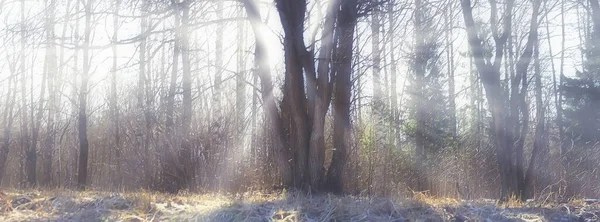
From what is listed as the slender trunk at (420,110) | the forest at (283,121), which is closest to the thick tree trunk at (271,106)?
the forest at (283,121)

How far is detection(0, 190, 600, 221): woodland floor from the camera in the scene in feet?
19.0

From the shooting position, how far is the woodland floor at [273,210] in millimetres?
5801

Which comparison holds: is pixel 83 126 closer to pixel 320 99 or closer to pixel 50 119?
pixel 50 119

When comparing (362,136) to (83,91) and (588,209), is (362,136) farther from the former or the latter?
(83,91)

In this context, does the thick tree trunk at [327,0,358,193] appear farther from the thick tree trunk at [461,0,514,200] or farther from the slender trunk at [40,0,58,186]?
the slender trunk at [40,0,58,186]

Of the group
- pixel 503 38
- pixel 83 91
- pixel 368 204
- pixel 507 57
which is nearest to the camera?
pixel 368 204

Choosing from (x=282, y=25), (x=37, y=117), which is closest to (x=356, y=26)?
(x=282, y=25)

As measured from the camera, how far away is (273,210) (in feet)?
19.7

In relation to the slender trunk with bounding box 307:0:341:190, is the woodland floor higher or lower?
lower

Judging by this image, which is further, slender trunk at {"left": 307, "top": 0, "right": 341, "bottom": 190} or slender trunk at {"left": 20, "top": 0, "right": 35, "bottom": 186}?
slender trunk at {"left": 20, "top": 0, "right": 35, "bottom": 186}

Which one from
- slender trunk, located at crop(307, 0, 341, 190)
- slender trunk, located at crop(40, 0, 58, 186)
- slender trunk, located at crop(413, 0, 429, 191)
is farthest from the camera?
slender trunk, located at crop(413, 0, 429, 191)

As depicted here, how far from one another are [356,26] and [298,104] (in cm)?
159

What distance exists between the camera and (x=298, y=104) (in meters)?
8.49

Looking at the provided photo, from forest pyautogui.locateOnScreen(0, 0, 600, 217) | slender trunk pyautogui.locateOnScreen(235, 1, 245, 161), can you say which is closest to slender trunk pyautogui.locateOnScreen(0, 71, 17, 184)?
forest pyautogui.locateOnScreen(0, 0, 600, 217)
